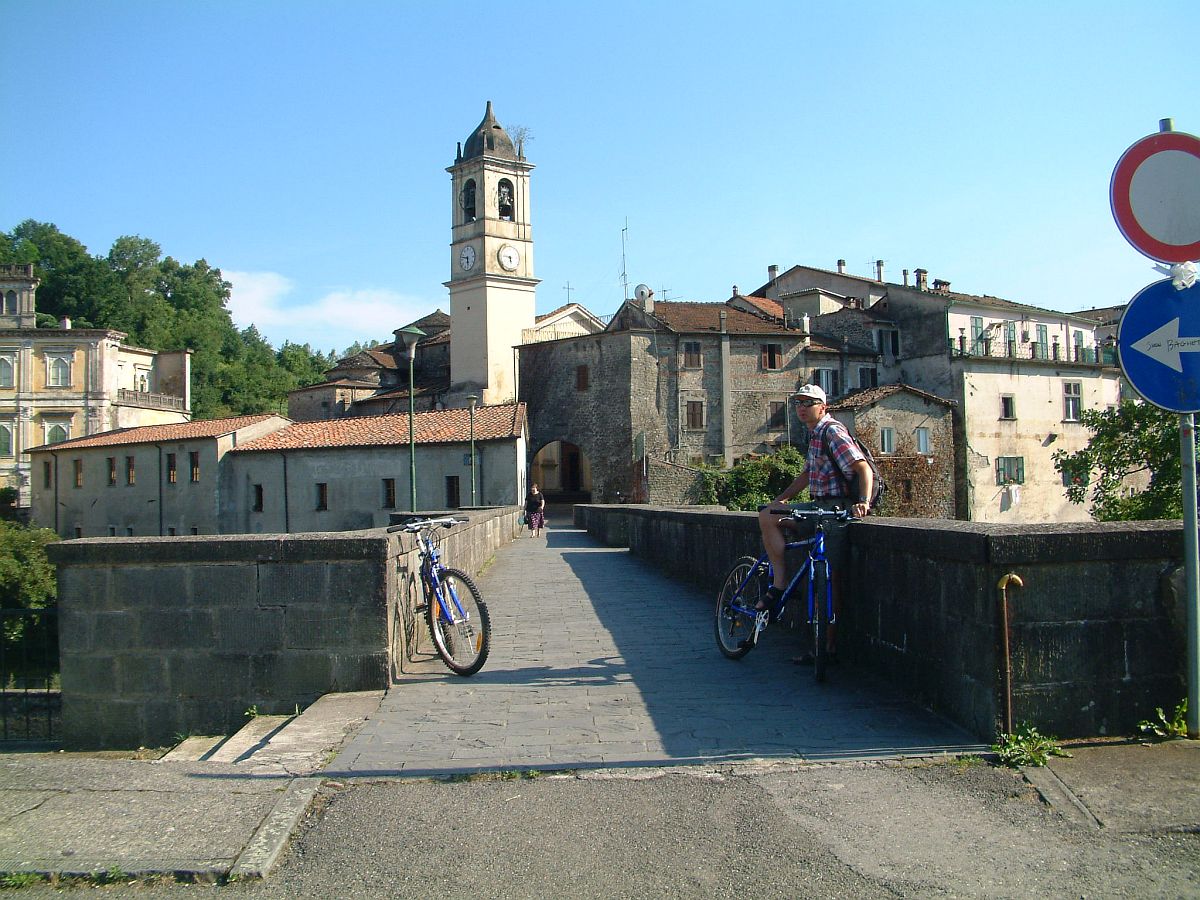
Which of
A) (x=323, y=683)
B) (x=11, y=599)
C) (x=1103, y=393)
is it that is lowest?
(x=11, y=599)

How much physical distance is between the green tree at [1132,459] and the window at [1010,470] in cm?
3152

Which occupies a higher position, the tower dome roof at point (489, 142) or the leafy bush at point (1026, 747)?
the tower dome roof at point (489, 142)

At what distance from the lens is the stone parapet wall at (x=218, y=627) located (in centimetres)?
626

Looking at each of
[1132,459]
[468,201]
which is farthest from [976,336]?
[1132,459]

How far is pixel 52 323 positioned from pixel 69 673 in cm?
9195

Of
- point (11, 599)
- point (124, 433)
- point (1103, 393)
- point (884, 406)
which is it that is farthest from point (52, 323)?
point (1103, 393)

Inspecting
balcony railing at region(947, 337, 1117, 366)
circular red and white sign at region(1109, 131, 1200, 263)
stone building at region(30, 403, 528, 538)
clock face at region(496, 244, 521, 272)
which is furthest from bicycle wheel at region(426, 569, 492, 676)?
clock face at region(496, 244, 521, 272)

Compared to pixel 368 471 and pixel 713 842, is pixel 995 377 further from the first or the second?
pixel 713 842

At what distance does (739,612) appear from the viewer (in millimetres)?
6898

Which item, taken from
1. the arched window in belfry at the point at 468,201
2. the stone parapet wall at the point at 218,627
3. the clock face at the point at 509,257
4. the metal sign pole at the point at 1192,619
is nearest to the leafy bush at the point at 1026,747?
the metal sign pole at the point at 1192,619

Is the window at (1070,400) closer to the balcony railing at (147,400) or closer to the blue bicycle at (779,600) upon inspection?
the blue bicycle at (779,600)

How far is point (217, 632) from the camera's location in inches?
248

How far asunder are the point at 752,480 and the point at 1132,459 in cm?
2682

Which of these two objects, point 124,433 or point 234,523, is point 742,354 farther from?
point 124,433
